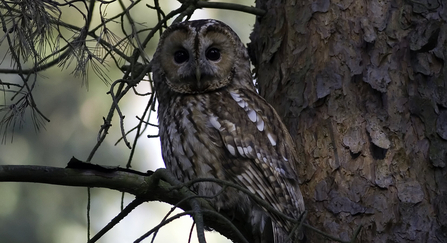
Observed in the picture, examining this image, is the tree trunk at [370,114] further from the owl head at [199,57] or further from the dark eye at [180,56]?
the dark eye at [180,56]

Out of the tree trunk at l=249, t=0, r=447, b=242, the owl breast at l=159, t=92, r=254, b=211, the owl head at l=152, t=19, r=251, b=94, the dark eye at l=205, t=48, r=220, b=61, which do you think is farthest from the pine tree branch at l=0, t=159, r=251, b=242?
the dark eye at l=205, t=48, r=220, b=61

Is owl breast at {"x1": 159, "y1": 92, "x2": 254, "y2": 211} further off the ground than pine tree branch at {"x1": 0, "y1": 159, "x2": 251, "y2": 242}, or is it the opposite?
owl breast at {"x1": 159, "y1": 92, "x2": 254, "y2": 211}

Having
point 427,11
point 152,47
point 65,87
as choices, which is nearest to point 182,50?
point 427,11

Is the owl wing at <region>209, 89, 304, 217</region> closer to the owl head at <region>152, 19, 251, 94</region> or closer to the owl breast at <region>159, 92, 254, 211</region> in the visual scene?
the owl breast at <region>159, 92, 254, 211</region>

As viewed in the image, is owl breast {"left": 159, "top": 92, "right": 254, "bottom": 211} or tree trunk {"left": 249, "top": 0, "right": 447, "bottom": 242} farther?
owl breast {"left": 159, "top": 92, "right": 254, "bottom": 211}

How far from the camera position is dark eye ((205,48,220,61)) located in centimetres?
318

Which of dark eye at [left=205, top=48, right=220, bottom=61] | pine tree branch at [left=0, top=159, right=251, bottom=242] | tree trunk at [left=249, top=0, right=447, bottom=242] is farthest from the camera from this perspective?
dark eye at [left=205, top=48, right=220, bottom=61]

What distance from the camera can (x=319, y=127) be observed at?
9.00 feet

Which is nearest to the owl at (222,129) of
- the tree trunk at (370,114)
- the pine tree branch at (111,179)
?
the tree trunk at (370,114)

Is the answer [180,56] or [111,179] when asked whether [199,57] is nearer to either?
[180,56]

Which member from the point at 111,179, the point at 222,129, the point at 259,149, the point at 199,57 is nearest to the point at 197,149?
the point at 222,129

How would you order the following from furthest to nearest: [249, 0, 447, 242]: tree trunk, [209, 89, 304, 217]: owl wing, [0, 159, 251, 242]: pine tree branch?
[209, 89, 304, 217]: owl wing
[249, 0, 447, 242]: tree trunk
[0, 159, 251, 242]: pine tree branch

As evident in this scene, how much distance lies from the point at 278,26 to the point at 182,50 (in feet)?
1.87

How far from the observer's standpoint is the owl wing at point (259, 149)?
8.89 feet
